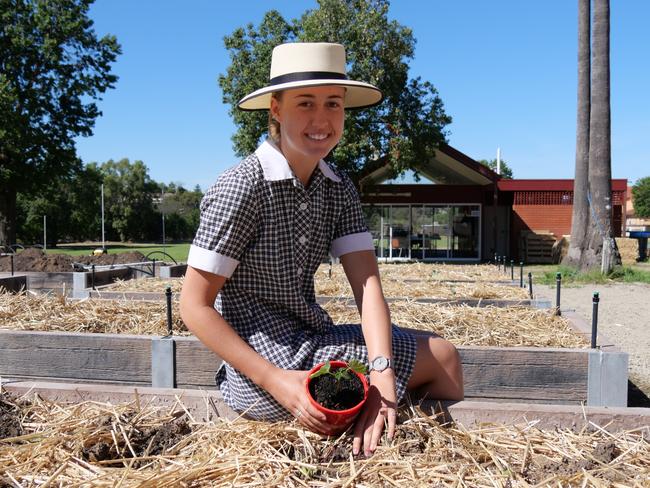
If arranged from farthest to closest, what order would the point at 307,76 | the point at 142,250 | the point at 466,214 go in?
the point at 142,250
the point at 466,214
the point at 307,76

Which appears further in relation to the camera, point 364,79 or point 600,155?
point 364,79

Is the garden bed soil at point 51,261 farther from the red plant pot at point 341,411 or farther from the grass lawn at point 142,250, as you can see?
the red plant pot at point 341,411

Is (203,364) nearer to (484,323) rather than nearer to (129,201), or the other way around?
(484,323)

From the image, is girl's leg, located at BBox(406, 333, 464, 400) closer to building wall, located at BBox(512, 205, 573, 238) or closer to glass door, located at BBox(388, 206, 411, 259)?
glass door, located at BBox(388, 206, 411, 259)

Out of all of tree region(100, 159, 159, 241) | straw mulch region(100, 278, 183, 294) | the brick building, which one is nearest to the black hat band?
straw mulch region(100, 278, 183, 294)

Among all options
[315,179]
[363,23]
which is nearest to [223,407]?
[315,179]

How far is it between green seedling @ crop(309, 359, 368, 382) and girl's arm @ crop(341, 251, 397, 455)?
101 millimetres

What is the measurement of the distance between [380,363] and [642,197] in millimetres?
89351

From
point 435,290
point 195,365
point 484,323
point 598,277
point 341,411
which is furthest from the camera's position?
point 598,277

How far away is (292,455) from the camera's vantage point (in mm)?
1977

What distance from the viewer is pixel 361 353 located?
222 centimetres

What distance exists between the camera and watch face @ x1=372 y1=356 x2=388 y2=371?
2.04 meters

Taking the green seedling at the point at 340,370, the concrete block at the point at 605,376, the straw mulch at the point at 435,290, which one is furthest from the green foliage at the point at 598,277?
the green seedling at the point at 340,370

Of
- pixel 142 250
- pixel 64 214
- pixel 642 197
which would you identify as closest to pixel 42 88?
pixel 142 250
